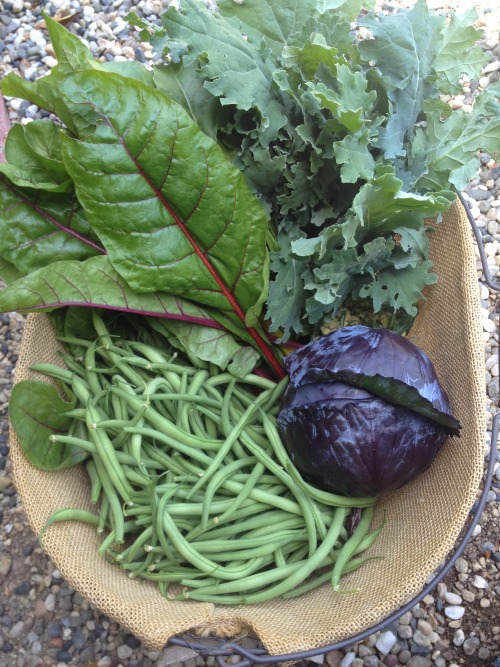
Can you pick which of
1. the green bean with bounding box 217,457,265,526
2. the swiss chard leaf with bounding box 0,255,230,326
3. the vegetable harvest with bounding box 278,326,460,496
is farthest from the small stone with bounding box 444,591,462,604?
the swiss chard leaf with bounding box 0,255,230,326

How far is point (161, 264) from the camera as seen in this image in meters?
1.36

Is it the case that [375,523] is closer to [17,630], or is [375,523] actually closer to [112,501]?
[112,501]

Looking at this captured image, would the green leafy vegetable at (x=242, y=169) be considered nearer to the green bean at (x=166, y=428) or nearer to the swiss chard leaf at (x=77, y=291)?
the swiss chard leaf at (x=77, y=291)

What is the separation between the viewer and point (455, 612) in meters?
1.65

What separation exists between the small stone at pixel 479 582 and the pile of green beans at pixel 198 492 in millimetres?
519

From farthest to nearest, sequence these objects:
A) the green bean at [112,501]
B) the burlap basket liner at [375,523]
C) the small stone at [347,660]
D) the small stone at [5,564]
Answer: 1. the small stone at [5,564]
2. the small stone at [347,660]
3. the green bean at [112,501]
4. the burlap basket liner at [375,523]

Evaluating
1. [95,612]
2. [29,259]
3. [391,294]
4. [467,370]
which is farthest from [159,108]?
[95,612]

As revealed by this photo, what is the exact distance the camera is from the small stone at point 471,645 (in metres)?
1.61

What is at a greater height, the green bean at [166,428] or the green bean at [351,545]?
the green bean at [166,428]

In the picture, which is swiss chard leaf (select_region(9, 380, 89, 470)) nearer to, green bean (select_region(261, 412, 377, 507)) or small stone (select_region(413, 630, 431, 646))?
green bean (select_region(261, 412, 377, 507))

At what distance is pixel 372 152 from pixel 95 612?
132 cm

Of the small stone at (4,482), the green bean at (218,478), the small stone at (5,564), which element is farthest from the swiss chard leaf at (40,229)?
the small stone at (5,564)

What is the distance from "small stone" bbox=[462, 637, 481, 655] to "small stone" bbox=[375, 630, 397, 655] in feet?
0.56

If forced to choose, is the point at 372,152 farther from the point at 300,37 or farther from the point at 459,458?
the point at 459,458
